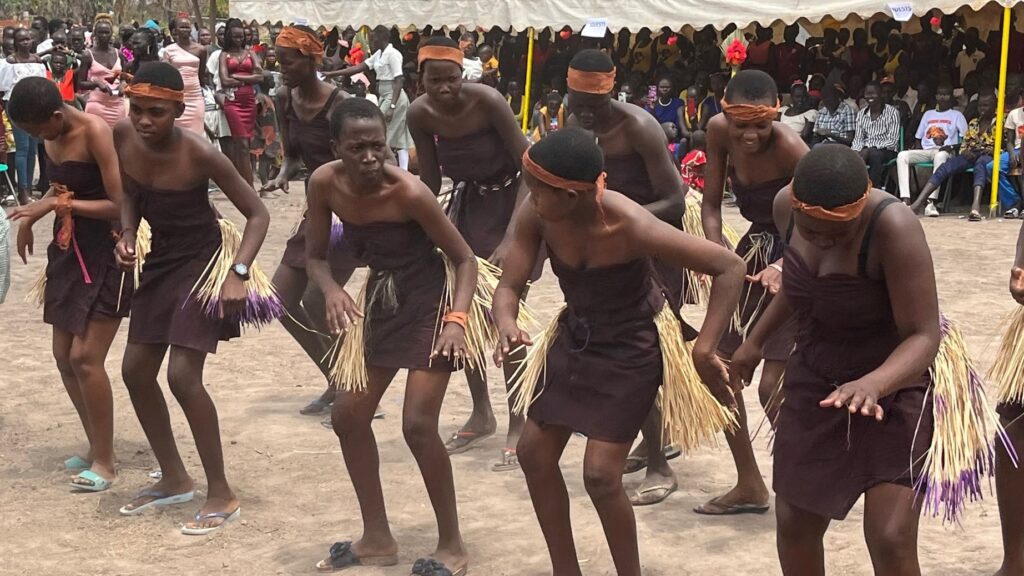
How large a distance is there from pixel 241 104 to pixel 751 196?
10095mm

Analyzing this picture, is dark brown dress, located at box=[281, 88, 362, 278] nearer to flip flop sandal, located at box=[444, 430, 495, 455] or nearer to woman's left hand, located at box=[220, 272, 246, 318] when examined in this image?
flip flop sandal, located at box=[444, 430, 495, 455]

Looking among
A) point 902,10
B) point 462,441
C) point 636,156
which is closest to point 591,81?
point 636,156

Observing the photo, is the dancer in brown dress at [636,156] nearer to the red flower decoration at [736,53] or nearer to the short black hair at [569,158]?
the short black hair at [569,158]

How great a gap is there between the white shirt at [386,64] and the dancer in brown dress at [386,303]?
36.3 ft

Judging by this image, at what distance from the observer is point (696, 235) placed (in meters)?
Answer: 5.90

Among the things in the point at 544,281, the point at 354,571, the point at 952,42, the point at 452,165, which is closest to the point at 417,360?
the point at 354,571

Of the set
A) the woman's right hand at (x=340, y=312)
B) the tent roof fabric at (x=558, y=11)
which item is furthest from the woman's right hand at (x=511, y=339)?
the tent roof fabric at (x=558, y=11)

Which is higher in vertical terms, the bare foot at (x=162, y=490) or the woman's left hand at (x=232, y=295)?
the woman's left hand at (x=232, y=295)

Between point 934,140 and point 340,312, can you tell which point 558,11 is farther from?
point 340,312

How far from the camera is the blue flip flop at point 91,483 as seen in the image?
5.59 metres

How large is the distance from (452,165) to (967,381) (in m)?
2.99

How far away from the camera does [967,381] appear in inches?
141

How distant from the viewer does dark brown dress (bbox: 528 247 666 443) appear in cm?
391

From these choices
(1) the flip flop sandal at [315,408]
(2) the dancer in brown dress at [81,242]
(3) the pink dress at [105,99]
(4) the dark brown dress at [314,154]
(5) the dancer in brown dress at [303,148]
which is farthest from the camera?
(3) the pink dress at [105,99]
